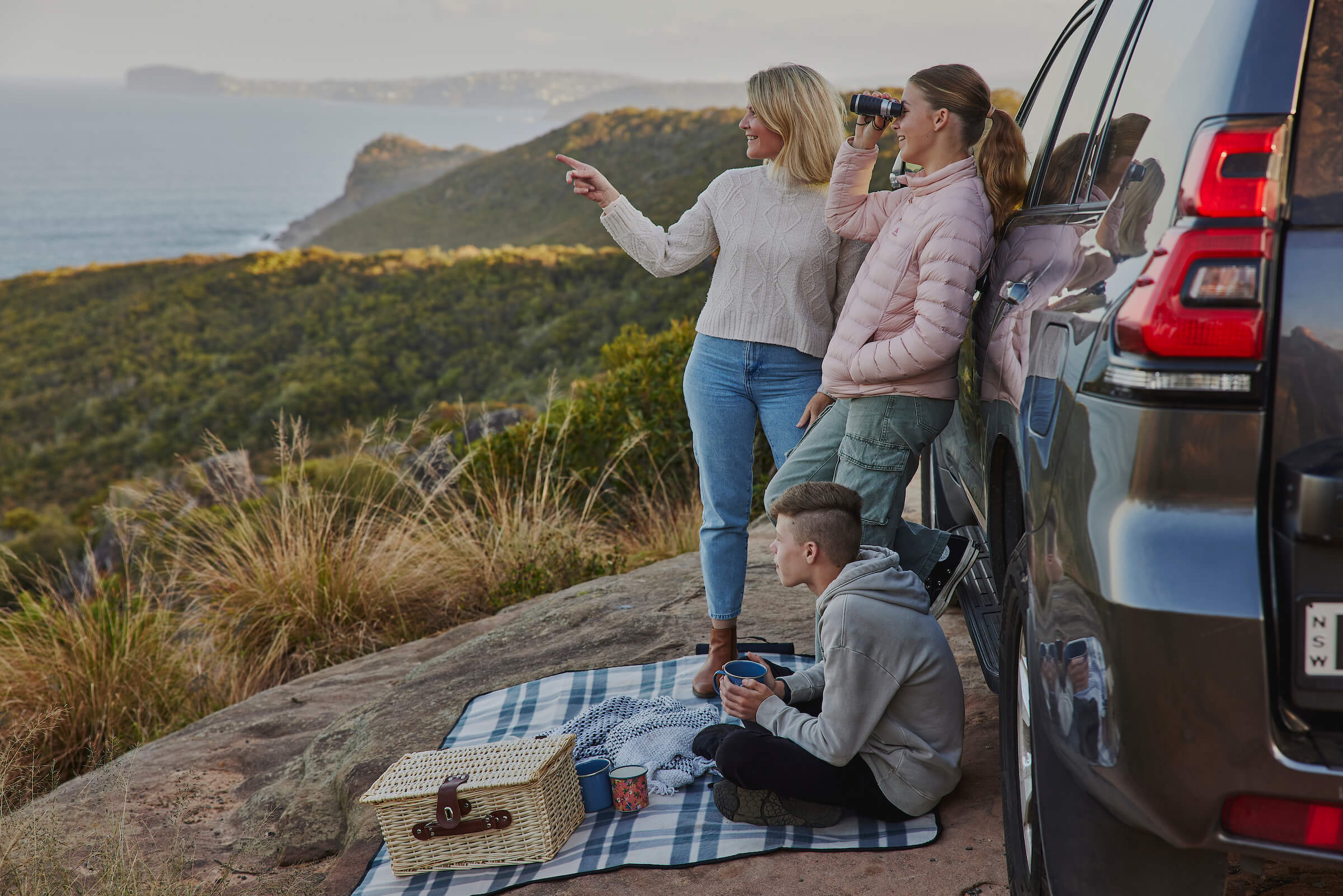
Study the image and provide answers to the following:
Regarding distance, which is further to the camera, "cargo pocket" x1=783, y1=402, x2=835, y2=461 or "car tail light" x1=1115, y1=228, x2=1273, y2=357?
"cargo pocket" x1=783, y1=402, x2=835, y2=461

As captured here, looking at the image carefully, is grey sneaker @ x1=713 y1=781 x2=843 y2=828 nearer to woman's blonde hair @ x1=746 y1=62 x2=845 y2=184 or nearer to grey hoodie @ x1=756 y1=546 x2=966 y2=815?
grey hoodie @ x1=756 y1=546 x2=966 y2=815

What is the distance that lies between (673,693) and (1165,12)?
2.60 metres

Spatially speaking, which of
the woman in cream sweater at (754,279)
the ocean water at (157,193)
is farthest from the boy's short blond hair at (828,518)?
the ocean water at (157,193)

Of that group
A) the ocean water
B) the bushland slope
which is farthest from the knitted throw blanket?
the ocean water

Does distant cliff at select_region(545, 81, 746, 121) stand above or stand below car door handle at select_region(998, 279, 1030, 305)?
above

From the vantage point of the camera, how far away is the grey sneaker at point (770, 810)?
2627 millimetres

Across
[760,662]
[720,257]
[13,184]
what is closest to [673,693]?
[760,662]

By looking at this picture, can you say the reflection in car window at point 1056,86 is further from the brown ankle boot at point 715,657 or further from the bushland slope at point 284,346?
the bushland slope at point 284,346

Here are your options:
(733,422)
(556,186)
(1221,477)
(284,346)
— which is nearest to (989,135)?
(733,422)

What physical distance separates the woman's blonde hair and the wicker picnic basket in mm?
1855

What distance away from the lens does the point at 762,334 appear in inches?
128

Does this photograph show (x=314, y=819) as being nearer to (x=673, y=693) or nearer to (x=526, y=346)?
(x=673, y=693)

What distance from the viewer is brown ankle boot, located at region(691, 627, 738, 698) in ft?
11.5

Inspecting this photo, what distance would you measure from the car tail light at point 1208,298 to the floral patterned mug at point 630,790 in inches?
79.1
